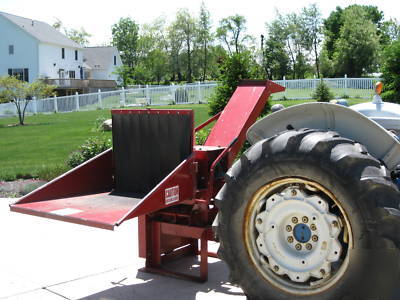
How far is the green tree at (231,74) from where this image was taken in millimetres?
11034

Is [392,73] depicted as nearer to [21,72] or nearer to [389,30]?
[21,72]

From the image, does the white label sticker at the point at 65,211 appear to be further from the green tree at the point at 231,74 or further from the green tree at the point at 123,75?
the green tree at the point at 123,75

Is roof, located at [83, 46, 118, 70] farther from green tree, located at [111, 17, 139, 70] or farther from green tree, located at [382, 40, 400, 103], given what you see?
green tree, located at [382, 40, 400, 103]

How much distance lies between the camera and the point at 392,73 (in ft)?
38.6

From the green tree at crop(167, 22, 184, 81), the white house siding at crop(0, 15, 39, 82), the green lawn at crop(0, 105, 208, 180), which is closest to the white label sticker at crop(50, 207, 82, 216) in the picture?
the green lawn at crop(0, 105, 208, 180)

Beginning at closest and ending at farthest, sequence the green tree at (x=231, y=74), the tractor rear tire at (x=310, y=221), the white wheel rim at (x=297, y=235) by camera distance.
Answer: the tractor rear tire at (x=310, y=221) < the white wheel rim at (x=297, y=235) < the green tree at (x=231, y=74)

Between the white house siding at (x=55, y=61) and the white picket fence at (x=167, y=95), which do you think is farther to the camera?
the white house siding at (x=55, y=61)

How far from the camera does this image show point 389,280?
2928mm

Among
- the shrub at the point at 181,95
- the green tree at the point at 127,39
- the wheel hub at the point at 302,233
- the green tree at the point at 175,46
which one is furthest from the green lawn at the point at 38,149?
the green tree at the point at 127,39

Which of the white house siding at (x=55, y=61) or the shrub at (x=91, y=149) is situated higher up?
the white house siding at (x=55, y=61)

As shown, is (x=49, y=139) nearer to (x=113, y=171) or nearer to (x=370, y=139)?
(x=113, y=171)

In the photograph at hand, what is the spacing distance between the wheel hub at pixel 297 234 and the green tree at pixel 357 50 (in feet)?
145

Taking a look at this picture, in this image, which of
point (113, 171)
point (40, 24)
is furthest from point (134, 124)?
point (40, 24)

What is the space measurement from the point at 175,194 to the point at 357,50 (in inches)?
1728
